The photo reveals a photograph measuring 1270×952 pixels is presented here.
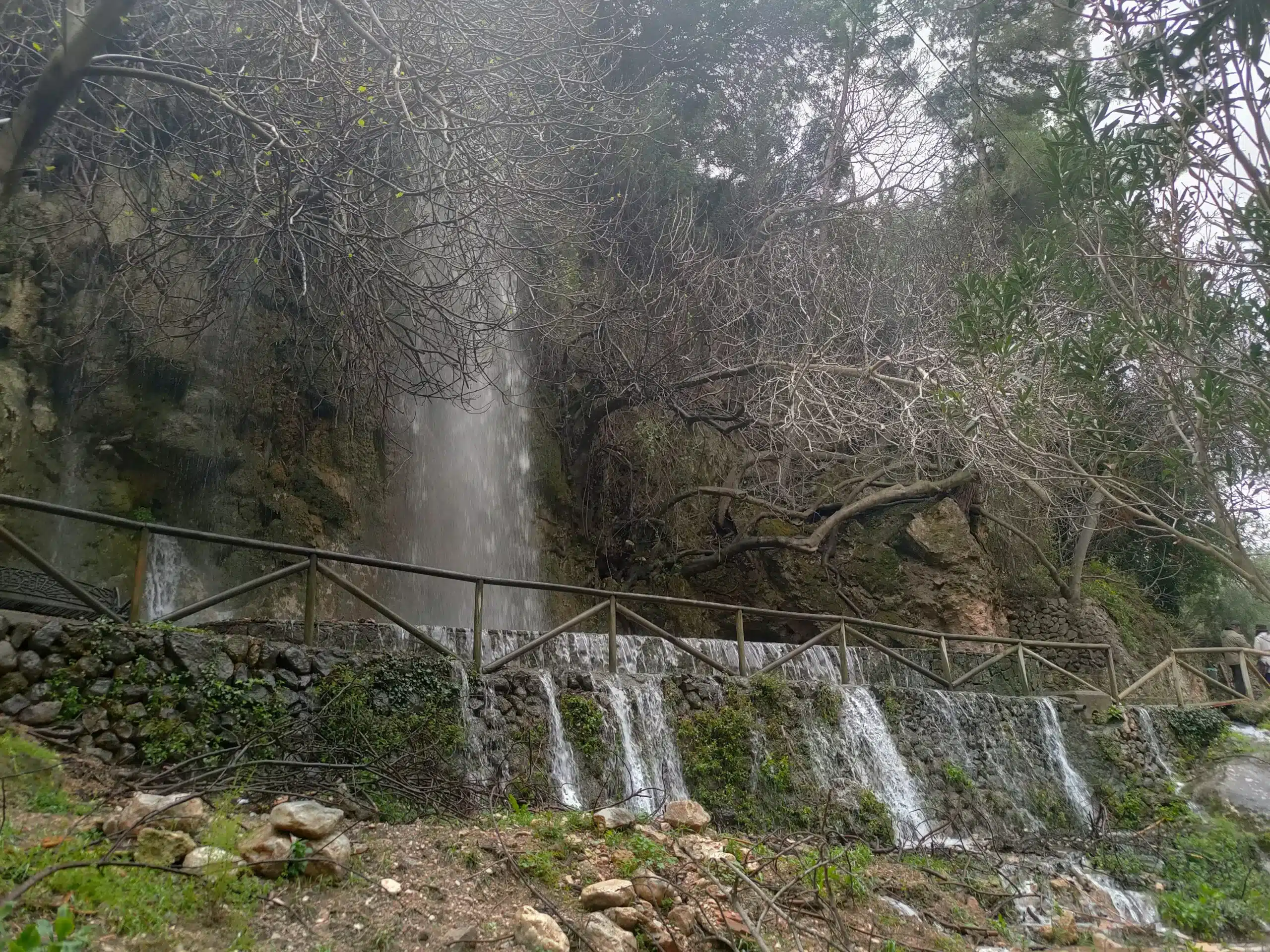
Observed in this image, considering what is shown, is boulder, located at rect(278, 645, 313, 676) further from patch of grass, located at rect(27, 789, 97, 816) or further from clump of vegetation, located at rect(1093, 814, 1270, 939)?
clump of vegetation, located at rect(1093, 814, 1270, 939)

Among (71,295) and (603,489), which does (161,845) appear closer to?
(71,295)

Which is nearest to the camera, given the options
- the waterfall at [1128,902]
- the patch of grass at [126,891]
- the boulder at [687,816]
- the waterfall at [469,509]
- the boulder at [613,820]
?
the patch of grass at [126,891]

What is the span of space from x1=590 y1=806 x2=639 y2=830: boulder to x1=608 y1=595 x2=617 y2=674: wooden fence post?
2942 mm

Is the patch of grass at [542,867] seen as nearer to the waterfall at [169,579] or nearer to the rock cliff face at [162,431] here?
the waterfall at [169,579]

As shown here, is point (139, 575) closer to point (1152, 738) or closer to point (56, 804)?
point (56, 804)

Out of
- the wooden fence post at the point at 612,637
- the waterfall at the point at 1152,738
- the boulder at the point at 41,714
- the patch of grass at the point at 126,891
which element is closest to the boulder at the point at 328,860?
the patch of grass at the point at 126,891

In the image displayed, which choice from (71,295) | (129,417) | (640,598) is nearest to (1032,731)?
(640,598)

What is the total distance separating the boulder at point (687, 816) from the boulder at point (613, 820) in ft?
1.47

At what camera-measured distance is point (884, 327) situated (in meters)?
14.6

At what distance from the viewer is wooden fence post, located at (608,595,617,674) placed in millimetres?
8555

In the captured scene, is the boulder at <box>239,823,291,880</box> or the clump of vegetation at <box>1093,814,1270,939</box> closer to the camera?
the boulder at <box>239,823,291,880</box>

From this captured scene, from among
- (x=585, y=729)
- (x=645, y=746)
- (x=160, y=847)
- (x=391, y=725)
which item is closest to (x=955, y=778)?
(x=645, y=746)

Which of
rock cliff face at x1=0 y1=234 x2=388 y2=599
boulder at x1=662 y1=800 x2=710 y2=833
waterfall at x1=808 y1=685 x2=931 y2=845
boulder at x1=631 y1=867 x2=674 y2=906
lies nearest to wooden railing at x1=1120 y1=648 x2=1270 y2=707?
waterfall at x1=808 y1=685 x2=931 y2=845

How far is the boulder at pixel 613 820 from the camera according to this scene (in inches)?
210
